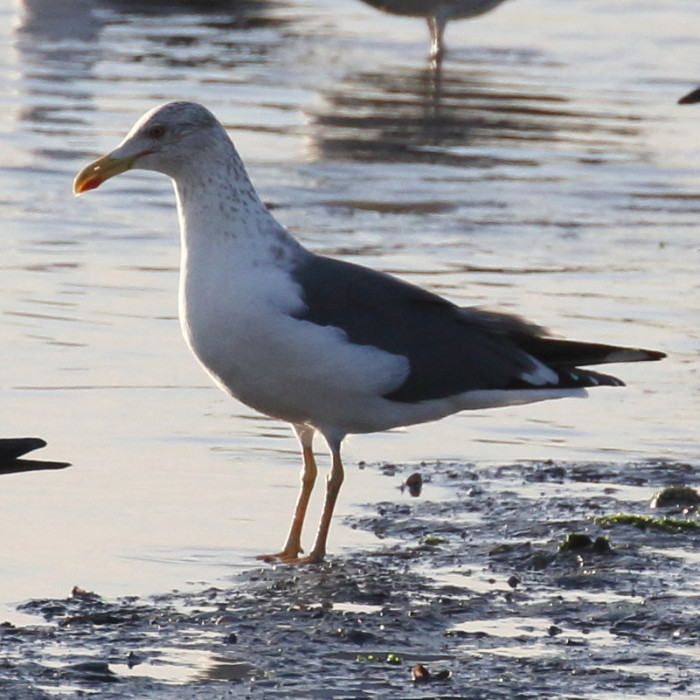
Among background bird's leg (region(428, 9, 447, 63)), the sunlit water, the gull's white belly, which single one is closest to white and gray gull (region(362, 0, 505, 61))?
background bird's leg (region(428, 9, 447, 63))

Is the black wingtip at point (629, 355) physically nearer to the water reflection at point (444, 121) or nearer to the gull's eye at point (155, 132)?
the gull's eye at point (155, 132)

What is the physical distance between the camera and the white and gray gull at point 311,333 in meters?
5.90

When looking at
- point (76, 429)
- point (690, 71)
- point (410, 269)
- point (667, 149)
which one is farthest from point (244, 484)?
point (690, 71)

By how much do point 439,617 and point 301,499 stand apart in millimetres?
1001

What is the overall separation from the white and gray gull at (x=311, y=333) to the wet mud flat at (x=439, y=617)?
1.12 ft

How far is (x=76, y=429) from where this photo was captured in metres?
6.99

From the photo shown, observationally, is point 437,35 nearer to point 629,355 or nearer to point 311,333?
point 629,355

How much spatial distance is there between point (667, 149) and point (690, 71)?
3.86 metres

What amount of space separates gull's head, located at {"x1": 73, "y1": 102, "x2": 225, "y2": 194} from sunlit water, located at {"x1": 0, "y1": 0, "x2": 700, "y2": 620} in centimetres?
105

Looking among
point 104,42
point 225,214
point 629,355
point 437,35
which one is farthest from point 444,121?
point 225,214

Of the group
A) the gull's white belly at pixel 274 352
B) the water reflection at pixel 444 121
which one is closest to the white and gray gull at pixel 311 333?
the gull's white belly at pixel 274 352

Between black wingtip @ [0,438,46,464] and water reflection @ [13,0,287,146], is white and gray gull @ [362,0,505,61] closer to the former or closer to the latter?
water reflection @ [13,0,287,146]

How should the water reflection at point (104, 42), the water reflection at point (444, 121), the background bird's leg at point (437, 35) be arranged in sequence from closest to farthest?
the water reflection at point (444, 121)
the water reflection at point (104, 42)
the background bird's leg at point (437, 35)

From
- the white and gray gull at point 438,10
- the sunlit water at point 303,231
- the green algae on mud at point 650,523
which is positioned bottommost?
the green algae on mud at point 650,523
